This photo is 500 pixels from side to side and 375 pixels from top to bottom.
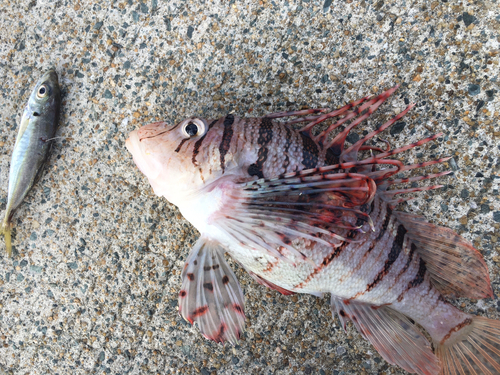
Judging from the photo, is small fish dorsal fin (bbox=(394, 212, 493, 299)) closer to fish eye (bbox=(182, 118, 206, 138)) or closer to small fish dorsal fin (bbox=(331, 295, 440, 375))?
small fish dorsal fin (bbox=(331, 295, 440, 375))

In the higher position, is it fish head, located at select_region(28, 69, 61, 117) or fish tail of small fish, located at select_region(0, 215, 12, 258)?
fish head, located at select_region(28, 69, 61, 117)

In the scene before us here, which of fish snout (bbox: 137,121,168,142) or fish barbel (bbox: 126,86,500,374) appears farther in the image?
fish snout (bbox: 137,121,168,142)

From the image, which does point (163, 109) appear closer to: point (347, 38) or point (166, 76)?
point (166, 76)

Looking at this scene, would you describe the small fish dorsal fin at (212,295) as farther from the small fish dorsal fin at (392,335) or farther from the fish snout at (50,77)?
the fish snout at (50,77)

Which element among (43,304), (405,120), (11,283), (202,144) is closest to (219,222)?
(202,144)

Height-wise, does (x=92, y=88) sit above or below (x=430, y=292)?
above

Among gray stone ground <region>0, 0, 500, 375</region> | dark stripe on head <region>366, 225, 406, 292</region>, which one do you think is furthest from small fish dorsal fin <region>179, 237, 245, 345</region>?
dark stripe on head <region>366, 225, 406, 292</region>
